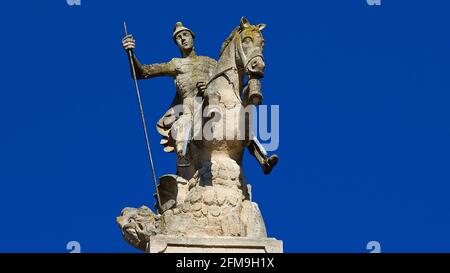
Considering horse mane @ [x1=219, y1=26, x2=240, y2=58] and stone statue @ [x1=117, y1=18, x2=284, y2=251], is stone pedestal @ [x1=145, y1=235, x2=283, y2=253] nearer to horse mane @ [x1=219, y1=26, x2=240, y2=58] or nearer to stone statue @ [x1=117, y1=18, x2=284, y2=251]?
stone statue @ [x1=117, y1=18, x2=284, y2=251]

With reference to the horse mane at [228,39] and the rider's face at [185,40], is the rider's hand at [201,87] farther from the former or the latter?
the rider's face at [185,40]

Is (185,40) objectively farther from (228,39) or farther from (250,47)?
(250,47)

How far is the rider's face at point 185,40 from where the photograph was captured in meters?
38.9

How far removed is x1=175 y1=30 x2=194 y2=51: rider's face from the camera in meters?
38.9

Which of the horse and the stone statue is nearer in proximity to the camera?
the stone statue

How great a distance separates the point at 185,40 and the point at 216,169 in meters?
3.87

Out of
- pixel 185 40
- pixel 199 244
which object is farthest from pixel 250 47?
pixel 199 244

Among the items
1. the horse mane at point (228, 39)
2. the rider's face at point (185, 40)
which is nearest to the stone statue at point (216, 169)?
the horse mane at point (228, 39)

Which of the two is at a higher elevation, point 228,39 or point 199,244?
point 228,39

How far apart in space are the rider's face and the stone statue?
4.53ft

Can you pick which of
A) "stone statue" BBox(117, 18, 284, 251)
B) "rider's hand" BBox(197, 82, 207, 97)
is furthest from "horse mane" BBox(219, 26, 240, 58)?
A: "rider's hand" BBox(197, 82, 207, 97)

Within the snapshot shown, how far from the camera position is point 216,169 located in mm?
36000

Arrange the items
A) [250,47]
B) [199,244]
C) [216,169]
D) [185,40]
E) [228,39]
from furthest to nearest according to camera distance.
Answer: [185,40]
[228,39]
[250,47]
[216,169]
[199,244]

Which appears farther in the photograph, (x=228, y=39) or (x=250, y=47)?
(x=228, y=39)
